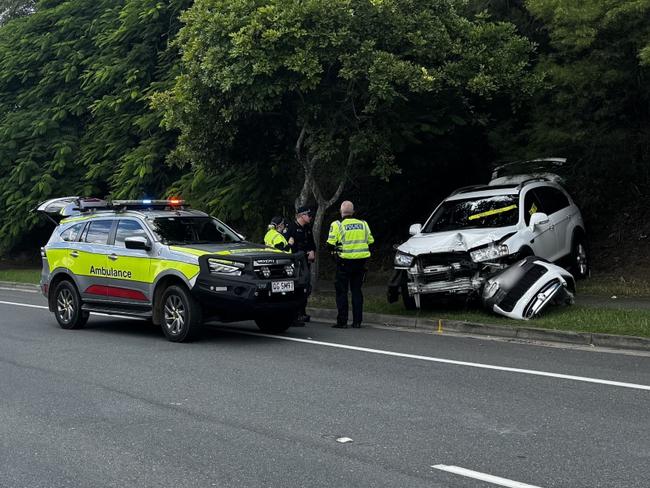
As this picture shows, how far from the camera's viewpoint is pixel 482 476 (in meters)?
5.07

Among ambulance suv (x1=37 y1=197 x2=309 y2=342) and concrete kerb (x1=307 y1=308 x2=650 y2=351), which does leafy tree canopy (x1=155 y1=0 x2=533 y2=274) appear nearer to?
ambulance suv (x1=37 y1=197 x2=309 y2=342)

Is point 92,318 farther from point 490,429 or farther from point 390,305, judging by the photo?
point 490,429

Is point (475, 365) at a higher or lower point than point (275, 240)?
lower

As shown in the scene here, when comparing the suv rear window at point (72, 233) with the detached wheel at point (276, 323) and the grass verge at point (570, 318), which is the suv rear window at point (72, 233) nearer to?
the detached wheel at point (276, 323)

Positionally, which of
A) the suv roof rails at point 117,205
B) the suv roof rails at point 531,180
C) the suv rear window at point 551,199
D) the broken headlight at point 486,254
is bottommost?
the broken headlight at point 486,254

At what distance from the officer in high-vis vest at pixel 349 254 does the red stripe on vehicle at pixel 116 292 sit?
292 cm

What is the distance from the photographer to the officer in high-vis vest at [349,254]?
481 inches

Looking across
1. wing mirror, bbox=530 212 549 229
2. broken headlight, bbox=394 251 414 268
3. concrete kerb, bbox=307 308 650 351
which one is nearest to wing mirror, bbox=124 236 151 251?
concrete kerb, bbox=307 308 650 351

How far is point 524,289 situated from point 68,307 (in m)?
6.90

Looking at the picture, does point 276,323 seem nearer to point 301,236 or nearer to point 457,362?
point 301,236

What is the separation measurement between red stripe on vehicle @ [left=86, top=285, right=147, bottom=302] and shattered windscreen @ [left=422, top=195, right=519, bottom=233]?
4951mm

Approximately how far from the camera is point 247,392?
7.64 m

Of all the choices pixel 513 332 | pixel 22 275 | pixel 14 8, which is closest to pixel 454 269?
pixel 513 332

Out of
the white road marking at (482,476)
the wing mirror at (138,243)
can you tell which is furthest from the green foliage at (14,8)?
the white road marking at (482,476)
